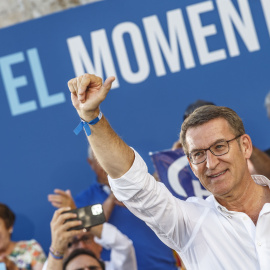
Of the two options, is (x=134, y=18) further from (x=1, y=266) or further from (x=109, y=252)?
(x=1, y=266)

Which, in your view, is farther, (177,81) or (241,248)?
(177,81)

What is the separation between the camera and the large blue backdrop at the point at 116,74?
425 cm

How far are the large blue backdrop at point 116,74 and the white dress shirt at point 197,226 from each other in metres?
2.20

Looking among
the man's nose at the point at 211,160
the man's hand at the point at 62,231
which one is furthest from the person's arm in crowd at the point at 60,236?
the man's nose at the point at 211,160

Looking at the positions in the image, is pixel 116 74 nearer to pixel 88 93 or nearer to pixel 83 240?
pixel 83 240

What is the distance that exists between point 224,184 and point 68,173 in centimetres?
242

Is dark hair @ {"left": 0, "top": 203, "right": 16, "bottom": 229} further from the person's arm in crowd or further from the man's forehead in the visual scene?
the man's forehead

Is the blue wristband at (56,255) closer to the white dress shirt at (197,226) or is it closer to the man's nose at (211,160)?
the white dress shirt at (197,226)

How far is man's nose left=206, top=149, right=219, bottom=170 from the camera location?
6.49ft

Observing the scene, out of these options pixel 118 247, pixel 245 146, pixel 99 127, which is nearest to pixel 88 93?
pixel 99 127

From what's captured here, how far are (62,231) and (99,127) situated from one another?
1589 millimetres

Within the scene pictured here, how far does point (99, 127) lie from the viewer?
1.80 meters

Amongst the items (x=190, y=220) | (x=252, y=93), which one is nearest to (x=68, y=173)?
(x=252, y=93)

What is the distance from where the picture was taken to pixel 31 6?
480 cm
